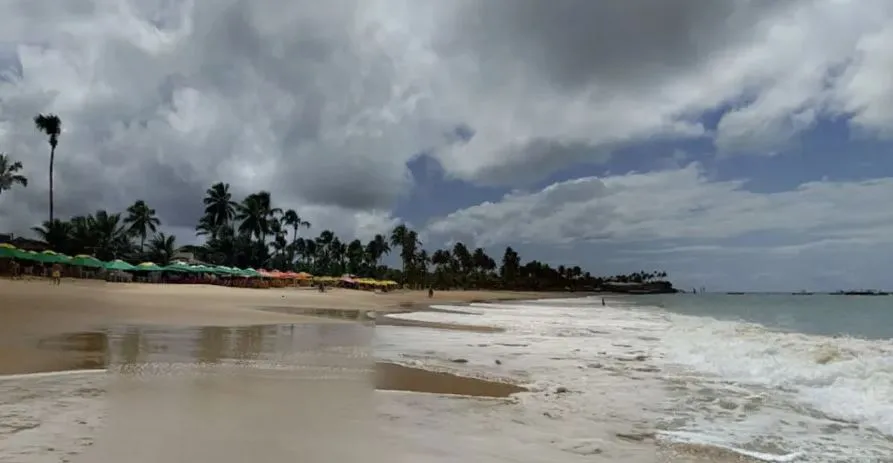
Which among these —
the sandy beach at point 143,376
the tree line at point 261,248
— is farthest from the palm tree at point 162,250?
the sandy beach at point 143,376

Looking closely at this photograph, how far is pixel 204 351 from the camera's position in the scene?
1370cm

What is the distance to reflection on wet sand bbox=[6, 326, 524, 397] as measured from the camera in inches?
419

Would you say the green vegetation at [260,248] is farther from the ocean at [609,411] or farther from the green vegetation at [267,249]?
the ocean at [609,411]

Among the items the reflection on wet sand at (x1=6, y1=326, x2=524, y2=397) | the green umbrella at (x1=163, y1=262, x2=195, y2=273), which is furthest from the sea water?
the green umbrella at (x1=163, y1=262, x2=195, y2=273)

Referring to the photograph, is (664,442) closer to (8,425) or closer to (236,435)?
(236,435)

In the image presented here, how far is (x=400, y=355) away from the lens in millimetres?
15008

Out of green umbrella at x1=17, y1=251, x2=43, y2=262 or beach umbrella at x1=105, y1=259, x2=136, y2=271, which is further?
beach umbrella at x1=105, y1=259, x2=136, y2=271

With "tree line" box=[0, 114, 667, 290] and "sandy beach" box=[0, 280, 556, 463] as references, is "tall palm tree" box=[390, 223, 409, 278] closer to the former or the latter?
"tree line" box=[0, 114, 667, 290]

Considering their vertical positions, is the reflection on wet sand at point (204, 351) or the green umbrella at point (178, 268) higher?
the green umbrella at point (178, 268)

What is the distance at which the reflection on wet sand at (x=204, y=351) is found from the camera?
34.9 feet

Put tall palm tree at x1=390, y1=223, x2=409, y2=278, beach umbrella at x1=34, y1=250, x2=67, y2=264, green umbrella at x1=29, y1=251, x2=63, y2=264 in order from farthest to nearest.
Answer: tall palm tree at x1=390, y1=223, x2=409, y2=278 → beach umbrella at x1=34, y1=250, x2=67, y2=264 → green umbrella at x1=29, y1=251, x2=63, y2=264

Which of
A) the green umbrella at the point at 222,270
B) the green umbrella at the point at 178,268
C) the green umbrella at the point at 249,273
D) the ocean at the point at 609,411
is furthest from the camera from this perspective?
the green umbrella at the point at 249,273

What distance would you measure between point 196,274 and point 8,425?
66561 mm

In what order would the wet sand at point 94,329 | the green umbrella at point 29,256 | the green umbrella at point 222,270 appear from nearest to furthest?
1. the wet sand at point 94,329
2. the green umbrella at point 29,256
3. the green umbrella at point 222,270
